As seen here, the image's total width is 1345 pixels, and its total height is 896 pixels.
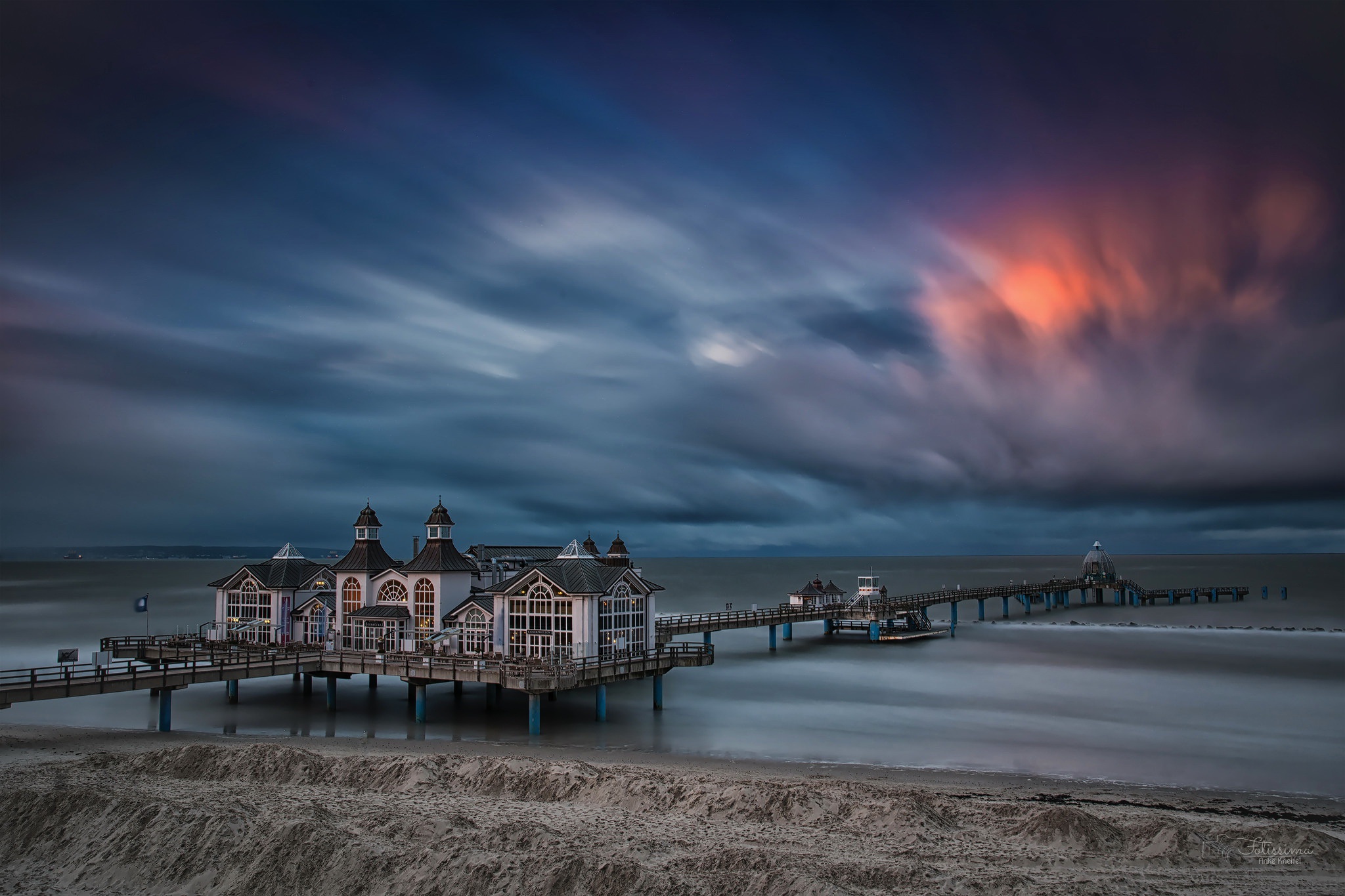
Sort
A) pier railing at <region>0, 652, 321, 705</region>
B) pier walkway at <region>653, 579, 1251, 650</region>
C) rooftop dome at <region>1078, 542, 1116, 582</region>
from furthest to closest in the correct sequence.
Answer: rooftop dome at <region>1078, 542, 1116, 582</region>
pier walkway at <region>653, 579, 1251, 650</region>
pier railing at <region>0, 652, 321, 705</region>

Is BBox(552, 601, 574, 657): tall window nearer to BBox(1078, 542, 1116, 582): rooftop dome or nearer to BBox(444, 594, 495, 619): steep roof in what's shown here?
BBox(444, 594, 495, 619): steep roof

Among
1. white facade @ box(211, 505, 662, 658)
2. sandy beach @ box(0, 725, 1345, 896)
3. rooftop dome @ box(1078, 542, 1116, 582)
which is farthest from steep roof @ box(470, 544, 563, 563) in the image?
rooftop dome @ box(1078, 542, 1116, 582)

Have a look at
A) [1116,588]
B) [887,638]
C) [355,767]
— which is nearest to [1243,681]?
[887,638]

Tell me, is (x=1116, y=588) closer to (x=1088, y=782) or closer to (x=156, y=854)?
(x=1088, y=782)

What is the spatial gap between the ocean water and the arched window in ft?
12.6

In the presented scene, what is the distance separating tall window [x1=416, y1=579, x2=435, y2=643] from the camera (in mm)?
36406

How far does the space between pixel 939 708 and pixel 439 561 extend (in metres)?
21.3

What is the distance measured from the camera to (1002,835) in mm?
17406

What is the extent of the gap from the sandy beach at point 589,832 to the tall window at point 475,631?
11.5 meters

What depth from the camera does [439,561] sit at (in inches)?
1452

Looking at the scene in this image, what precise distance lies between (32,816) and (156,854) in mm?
3346

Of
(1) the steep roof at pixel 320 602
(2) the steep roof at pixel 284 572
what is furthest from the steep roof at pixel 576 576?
(2) the steep roof at pixel 284 572

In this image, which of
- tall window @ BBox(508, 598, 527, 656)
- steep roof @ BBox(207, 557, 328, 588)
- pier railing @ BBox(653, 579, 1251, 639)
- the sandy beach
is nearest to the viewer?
the sandy beach

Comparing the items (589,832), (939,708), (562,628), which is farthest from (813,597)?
(589,832)
